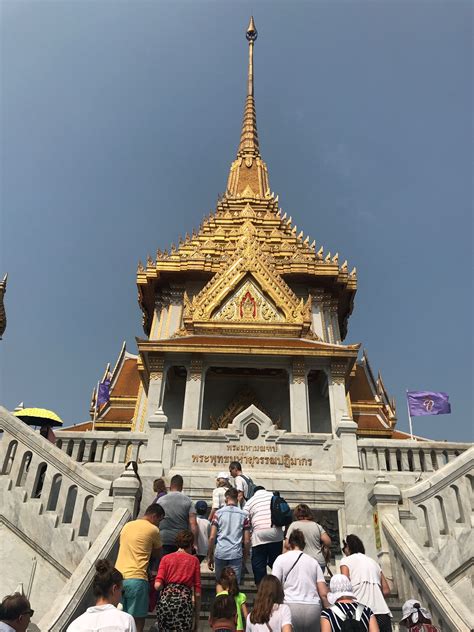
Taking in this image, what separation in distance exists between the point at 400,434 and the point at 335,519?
1183 cm

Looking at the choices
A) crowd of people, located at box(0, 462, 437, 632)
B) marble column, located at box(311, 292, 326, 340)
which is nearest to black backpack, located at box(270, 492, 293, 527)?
crowd of people, located at box(0, 462, 437, 632)

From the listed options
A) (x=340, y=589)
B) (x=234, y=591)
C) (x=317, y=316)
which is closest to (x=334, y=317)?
(x=317, y=316)

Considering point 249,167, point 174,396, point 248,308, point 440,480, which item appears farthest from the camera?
point 249,167

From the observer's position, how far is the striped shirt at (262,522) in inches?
237

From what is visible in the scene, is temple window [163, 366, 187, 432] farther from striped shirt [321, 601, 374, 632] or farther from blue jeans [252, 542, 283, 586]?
striped shirt [321, 601, 374, 632]

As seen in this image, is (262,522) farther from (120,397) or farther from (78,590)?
(120,397)

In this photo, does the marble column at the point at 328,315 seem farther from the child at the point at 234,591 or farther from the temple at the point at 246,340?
the child at the point at 234,591

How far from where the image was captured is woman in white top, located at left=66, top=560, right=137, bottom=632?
3.36 metres

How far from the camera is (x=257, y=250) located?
2064 cm

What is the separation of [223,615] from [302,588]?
2.41 feet

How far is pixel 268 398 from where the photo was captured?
18.2 metres

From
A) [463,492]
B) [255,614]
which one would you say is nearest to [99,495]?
[255,614]

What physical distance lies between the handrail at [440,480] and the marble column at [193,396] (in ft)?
Answer: 22.2

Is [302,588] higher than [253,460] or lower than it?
lower
